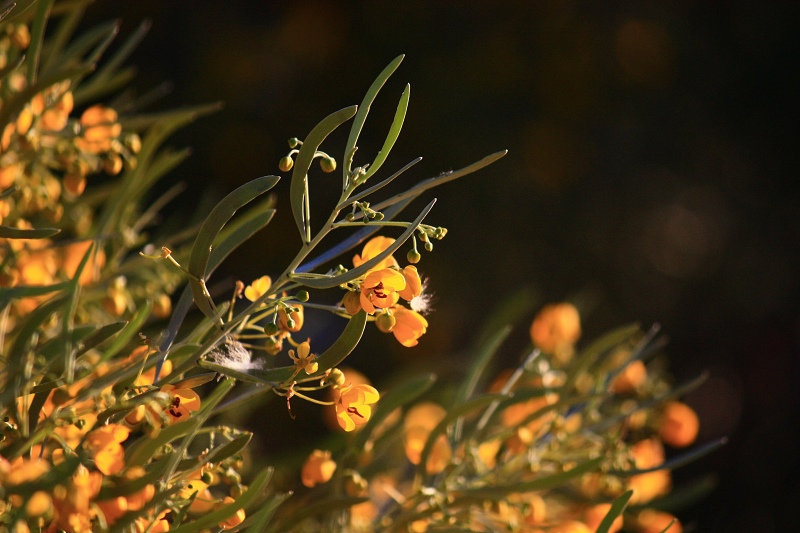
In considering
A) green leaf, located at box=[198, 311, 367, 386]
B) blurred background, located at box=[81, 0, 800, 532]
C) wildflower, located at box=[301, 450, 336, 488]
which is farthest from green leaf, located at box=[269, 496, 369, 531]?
blurred background, located at box=[81, 0, 800, 532]

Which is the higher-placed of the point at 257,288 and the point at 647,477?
the point at 257,288

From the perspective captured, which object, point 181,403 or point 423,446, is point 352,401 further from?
point 423,446

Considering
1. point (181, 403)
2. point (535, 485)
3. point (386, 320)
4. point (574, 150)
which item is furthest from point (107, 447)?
point (574, 150)

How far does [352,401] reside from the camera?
424 millimetres

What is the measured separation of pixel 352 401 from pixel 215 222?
13 centimetres

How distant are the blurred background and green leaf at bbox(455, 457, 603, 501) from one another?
3.63 feet

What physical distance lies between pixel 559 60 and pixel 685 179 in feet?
1.43

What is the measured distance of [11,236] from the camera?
394mm

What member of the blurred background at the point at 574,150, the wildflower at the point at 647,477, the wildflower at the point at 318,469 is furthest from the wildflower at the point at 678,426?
the blurred background at the point at 574,150

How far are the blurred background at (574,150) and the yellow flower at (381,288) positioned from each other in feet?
4.07

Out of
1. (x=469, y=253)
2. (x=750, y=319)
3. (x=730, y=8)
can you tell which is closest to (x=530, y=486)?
(x=469, y=253)

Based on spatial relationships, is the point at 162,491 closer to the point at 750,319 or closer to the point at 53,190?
the point at 53,190

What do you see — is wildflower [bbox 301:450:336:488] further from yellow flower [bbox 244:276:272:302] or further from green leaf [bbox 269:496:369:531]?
yellow flower [bbox 244:276:272:302]

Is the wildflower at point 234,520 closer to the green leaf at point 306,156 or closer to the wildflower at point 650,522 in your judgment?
the green leaf at point 306,156
